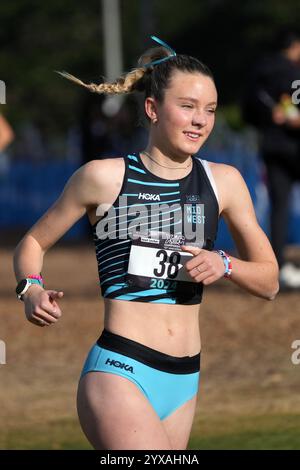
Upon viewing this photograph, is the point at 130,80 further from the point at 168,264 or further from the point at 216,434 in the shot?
the point at 216,434

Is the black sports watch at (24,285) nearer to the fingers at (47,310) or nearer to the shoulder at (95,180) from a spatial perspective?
the fingers at (47,310)

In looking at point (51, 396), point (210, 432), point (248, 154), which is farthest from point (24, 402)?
point (248, 154)

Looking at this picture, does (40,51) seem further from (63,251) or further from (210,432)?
(210,432)

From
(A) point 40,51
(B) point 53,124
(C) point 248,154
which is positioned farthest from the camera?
(B) point 53,124

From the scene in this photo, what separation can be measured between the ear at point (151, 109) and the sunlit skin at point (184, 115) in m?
0.05

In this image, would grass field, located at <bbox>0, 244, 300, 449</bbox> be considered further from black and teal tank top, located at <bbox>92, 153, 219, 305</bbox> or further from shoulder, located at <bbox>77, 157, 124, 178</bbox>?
shoulder, located at <bbox>77, 157, 124, 178</bbox>

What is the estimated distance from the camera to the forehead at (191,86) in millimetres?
4926

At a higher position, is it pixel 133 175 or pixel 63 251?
pixel 133 175

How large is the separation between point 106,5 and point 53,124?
55.2ft

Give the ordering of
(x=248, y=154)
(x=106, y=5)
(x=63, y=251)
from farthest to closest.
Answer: (x=106, y=5)
(x=63, y=251)
(x=248, y=154)

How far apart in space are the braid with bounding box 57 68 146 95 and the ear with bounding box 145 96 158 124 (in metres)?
0.13

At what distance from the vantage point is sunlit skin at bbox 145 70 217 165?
490 cm

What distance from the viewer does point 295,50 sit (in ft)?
40.3
